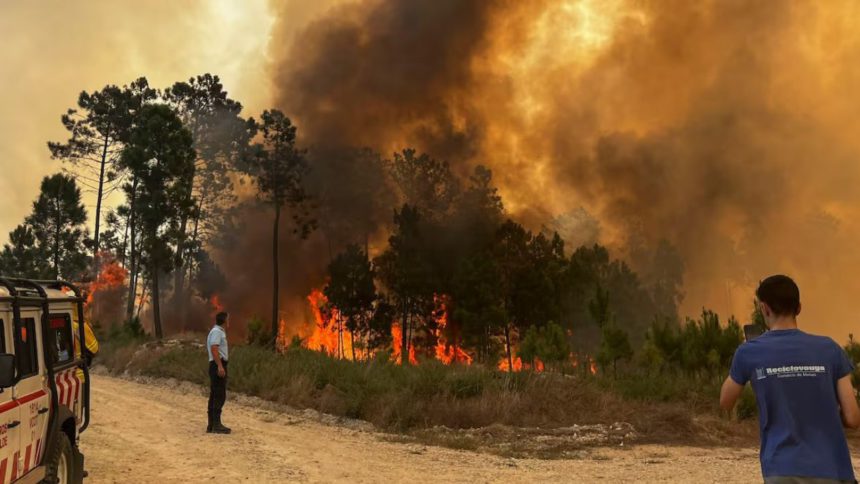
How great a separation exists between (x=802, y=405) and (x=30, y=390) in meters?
5.64

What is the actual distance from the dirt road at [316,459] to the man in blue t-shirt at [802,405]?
611 cm

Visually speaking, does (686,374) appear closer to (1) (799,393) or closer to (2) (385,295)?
(1) (799,393)

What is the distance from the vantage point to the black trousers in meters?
11.0

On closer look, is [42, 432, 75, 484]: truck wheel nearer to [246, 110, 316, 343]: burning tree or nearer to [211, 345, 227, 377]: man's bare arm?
[211, 345, 227, 377]: man's bare arm

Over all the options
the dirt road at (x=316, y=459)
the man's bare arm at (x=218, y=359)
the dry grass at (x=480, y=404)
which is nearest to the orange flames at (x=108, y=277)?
the dry grass at (x=480, y=404)

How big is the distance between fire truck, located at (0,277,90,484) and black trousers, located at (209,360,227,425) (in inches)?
148

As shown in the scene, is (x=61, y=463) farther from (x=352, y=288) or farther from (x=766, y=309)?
(x=352, y=288)

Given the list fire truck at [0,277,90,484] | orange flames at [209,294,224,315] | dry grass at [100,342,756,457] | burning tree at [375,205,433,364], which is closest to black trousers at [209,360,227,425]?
fire truck at [0,277,90,484]

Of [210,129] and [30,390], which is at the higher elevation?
[210,129]

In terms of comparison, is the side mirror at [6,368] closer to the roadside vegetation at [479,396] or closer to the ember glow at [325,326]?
the roadside vegetation at [479,396]

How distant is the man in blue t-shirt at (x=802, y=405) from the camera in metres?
3.22

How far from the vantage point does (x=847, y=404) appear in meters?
3.23

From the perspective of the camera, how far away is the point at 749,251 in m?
60.1

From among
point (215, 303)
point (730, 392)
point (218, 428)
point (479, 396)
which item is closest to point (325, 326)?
point (215, 303)
